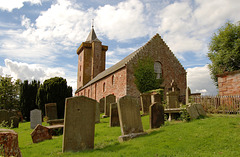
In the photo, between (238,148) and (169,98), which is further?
(169,98)

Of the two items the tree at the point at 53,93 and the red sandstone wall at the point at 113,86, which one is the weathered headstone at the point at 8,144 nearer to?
the red sandstone wall at the point at 113,86

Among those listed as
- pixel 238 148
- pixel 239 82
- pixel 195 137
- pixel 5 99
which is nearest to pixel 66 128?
pixel 195 137

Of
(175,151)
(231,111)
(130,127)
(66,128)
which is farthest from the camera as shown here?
(231,111)

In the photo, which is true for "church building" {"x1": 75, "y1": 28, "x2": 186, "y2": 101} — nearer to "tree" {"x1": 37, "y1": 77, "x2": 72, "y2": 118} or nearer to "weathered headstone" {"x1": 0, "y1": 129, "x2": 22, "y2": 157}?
"tree" {"x1": 37, "y1": 77, "x2": 72, "y2": 118}

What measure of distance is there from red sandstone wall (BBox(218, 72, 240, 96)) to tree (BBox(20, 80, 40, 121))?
23.0m

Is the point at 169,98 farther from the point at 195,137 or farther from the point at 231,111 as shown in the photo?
the point at 195,137

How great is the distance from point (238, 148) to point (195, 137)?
4.17ft

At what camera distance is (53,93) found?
21516 mm

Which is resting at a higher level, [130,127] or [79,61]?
[79,61]

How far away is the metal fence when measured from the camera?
37.0 ft

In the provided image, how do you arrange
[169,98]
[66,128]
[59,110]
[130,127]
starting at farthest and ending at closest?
[59,110] < [169,98] < [130,127] < [66,128]

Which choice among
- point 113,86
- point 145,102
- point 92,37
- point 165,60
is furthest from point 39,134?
point 92,37

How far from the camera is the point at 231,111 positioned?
1126 cm

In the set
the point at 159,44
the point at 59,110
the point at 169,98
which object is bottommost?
the point at 59,110
